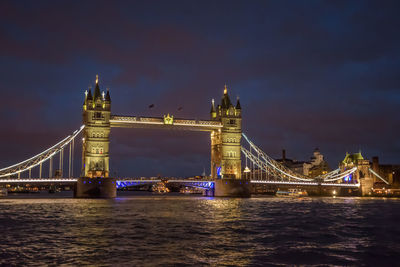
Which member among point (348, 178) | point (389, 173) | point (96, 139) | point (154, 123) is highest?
point (154, 123)

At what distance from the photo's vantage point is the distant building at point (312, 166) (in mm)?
156500

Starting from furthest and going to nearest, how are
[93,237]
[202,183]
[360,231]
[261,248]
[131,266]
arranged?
[202,183], [360,231], [93,237], [261,248], [131,266]

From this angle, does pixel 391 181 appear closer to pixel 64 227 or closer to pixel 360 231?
pixel 360 231

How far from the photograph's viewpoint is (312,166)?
178125mm

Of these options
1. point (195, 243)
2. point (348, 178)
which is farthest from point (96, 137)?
point (348, 178)

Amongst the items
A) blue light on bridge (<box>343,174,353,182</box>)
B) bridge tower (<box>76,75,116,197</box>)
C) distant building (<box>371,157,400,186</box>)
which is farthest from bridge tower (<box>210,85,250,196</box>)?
distant building (<box>371,157,400,186</box>)

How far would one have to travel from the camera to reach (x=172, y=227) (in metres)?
29.7

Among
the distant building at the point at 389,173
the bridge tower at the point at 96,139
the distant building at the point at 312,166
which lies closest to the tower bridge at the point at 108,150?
the bridge tower at the point at 96,139

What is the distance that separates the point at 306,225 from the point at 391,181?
342 feet

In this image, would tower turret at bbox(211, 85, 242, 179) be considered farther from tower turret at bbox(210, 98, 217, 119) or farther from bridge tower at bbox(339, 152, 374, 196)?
bridge tower at bbox(339, 152, 374, 196)

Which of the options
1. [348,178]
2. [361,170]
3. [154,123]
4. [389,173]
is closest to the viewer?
[154,123]

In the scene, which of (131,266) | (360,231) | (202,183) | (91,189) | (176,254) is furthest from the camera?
(202,183)

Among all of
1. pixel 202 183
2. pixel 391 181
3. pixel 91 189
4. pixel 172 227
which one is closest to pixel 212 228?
pixel 172 227

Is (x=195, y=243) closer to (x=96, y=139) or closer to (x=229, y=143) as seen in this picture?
(x=96, y=139)
